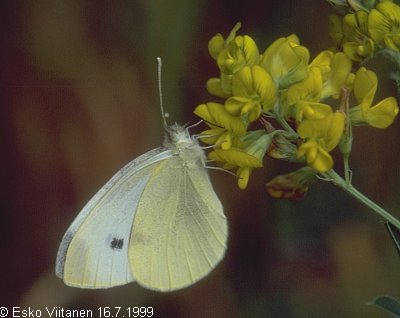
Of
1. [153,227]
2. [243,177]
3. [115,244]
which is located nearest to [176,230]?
[153,227]

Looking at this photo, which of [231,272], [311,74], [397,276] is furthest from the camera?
[231,272]

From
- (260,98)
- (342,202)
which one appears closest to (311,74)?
(260,98)

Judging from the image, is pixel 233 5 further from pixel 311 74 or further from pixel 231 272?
pixel 311 74

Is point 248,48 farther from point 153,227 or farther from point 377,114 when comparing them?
point 153,227

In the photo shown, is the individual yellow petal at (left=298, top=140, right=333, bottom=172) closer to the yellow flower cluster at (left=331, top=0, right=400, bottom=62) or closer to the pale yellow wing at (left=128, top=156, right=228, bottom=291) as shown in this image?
the yellow flower cluster at (left=331, top=0, right=400, bottom=62)

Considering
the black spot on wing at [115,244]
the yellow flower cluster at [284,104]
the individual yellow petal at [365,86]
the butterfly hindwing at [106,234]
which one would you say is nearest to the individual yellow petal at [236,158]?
the yellow flower cluster at [284,104]

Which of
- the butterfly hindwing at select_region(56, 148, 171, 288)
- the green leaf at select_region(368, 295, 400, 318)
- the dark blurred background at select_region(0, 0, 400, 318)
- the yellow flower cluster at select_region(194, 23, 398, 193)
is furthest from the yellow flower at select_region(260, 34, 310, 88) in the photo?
the dark blurred background at select_region(0, 0, 400, 318)
